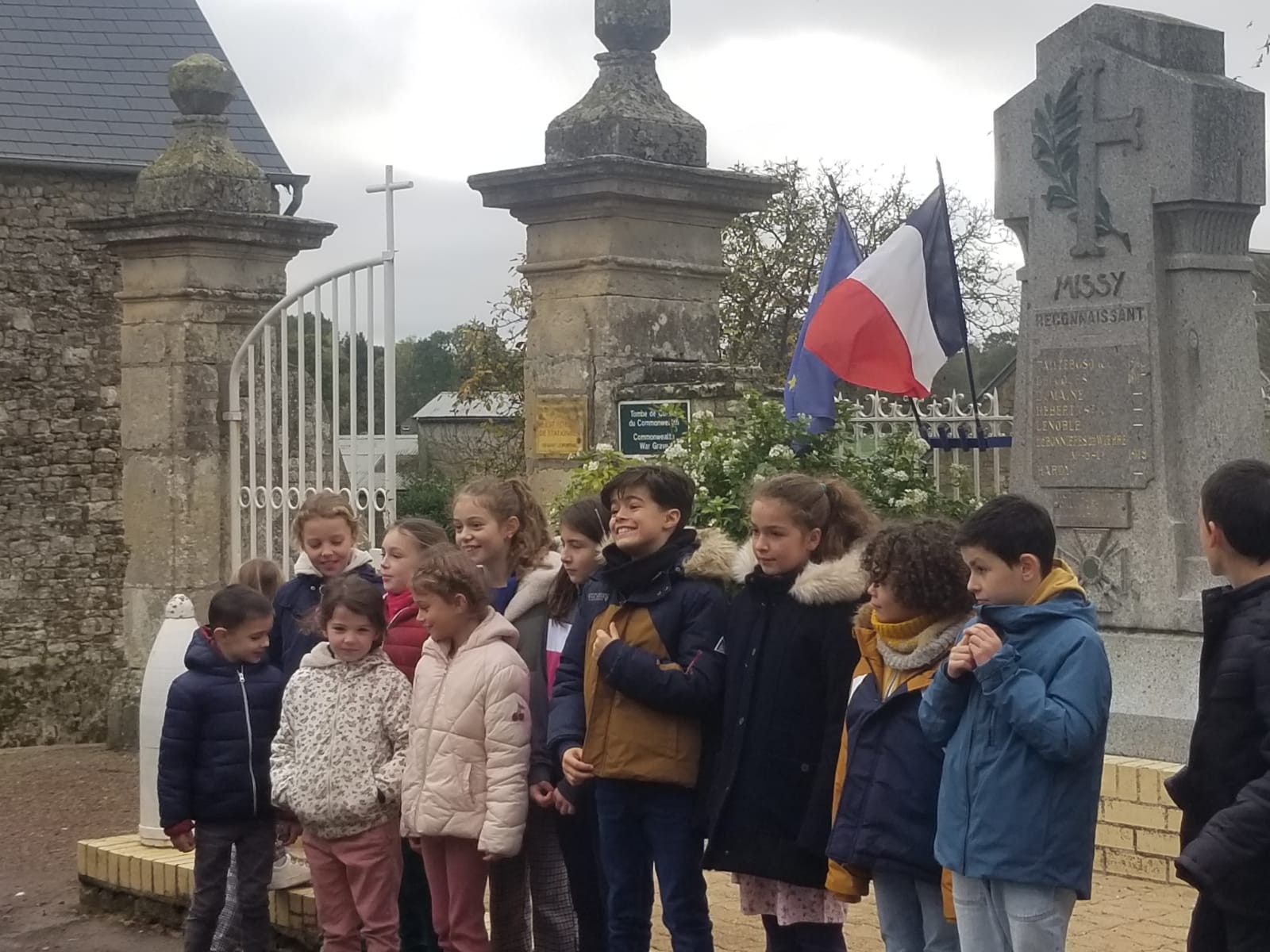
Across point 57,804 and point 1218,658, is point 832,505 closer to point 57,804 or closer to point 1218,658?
point 1218,658

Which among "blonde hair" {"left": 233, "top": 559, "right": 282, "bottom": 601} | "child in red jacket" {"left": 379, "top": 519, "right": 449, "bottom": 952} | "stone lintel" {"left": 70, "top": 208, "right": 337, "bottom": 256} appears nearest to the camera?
"child in red jacket" {"left": 379, "top": 519, "right": 449, "bottom": 952}

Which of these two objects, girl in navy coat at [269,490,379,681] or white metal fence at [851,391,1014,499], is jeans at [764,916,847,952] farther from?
white metal fence at [851,391,1014,499]

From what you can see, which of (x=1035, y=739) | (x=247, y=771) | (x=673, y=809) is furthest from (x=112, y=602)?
(x=1035, y=739)

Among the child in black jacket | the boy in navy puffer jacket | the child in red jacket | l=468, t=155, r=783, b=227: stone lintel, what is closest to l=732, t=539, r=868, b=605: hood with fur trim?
the child in black jacket

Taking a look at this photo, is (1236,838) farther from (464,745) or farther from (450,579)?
(450,579)

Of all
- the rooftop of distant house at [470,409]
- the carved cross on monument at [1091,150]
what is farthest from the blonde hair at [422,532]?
the rooftop of distant house at [470,409]

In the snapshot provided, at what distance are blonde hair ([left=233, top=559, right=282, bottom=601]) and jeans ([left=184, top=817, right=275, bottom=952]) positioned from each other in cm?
98

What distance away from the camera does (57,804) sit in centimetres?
998

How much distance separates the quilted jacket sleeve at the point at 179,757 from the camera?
560cm

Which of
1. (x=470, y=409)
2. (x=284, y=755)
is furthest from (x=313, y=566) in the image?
(x=470, y=409)

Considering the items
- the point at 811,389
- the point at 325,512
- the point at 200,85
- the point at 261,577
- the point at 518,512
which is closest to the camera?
the point at 518,512

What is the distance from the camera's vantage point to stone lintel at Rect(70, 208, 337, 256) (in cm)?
938

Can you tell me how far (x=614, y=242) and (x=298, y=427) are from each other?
227 cm

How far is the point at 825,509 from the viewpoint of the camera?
4.66 metres
